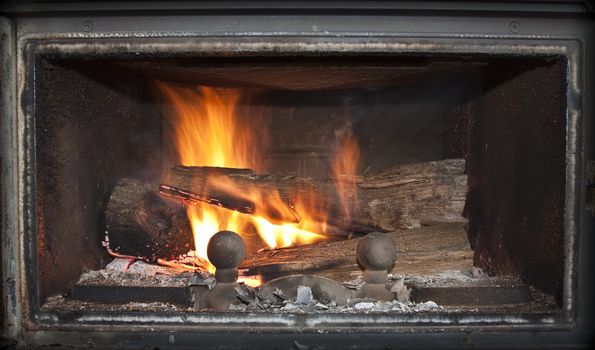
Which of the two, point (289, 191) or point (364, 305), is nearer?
point (364, 305)

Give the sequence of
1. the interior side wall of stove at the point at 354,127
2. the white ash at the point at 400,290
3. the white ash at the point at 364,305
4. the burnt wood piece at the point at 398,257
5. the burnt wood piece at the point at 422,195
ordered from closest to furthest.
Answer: the white ash at the point at 364,305 < the white ash at the point at 400,290 < the burnt wood piece at the point at 398,257 < the burnt wood piece at the point at 422,195 < the interior side wall of stove at the point at 354,127

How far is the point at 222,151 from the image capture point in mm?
2178

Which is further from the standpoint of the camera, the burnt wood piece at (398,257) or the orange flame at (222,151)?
the orange flame at (222,151)

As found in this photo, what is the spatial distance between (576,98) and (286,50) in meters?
0.70

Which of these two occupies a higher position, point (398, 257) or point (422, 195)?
point (422, 195)

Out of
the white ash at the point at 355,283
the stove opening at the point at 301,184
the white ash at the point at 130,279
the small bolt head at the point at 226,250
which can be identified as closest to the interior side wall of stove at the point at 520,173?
the stove opening at the point at 301,184

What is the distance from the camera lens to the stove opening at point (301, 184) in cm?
147

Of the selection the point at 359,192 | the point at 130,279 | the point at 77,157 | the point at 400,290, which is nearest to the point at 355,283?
the point at 400,290

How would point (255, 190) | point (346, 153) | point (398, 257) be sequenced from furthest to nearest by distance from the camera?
point (346, 153)
point (255, 190)
point (398, 257)

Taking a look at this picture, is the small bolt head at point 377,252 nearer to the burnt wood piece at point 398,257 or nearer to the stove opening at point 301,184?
the stove opening at point 301,184

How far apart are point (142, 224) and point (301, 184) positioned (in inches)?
21.0

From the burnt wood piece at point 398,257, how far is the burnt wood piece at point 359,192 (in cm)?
5

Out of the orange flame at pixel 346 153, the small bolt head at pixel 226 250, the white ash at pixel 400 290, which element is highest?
the orange flame at pixel 346 153

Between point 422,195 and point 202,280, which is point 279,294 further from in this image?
point 422,195
